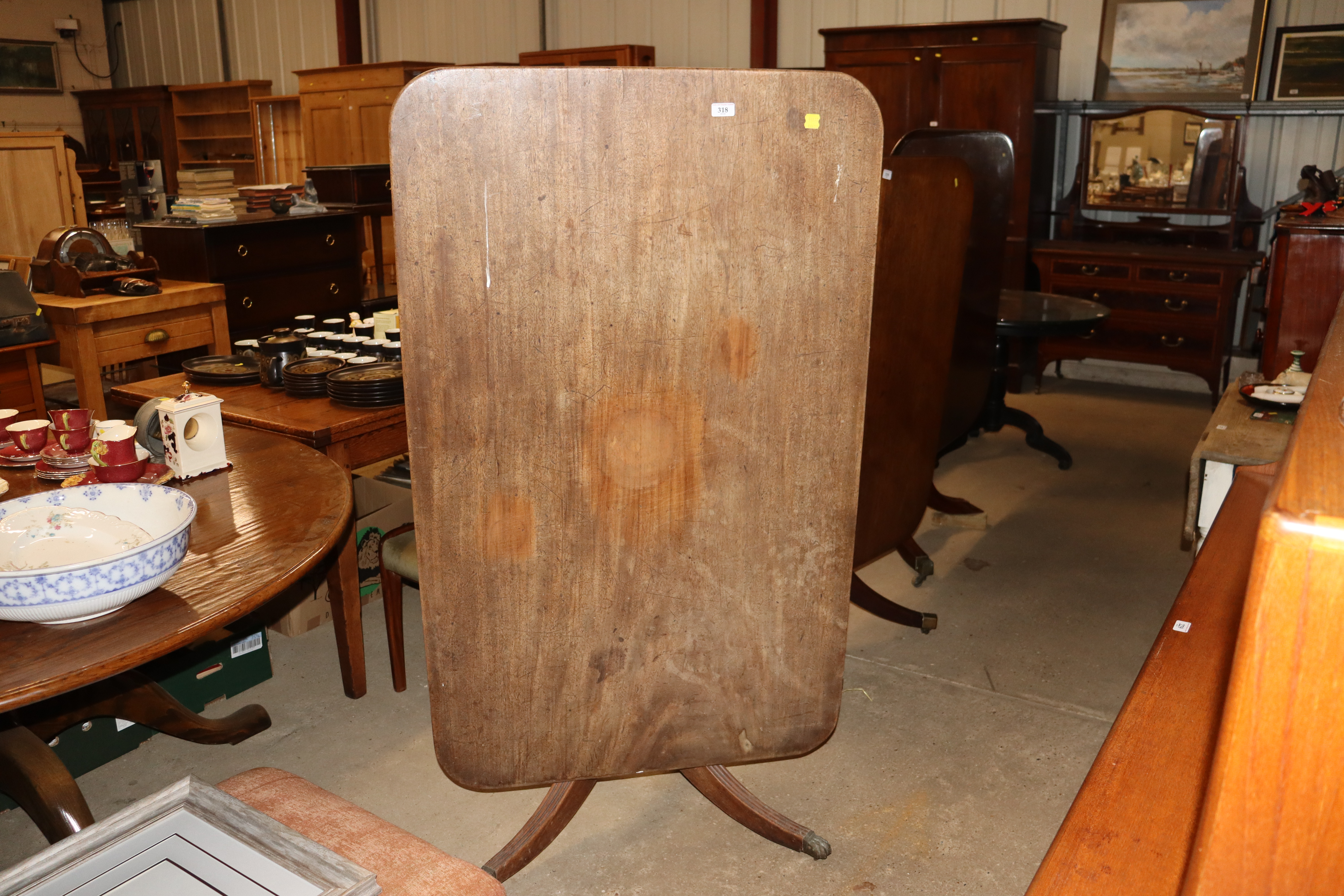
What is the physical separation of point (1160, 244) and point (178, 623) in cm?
588

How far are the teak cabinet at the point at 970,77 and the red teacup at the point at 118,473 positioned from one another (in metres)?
4.53

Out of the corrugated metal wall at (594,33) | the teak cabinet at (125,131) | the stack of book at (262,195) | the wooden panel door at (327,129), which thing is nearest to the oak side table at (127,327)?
the stack of book at (262,195)

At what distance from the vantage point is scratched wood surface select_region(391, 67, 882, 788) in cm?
134

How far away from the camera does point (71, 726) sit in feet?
7.31

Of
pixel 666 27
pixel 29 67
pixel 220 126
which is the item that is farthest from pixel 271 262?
pixel 29 67

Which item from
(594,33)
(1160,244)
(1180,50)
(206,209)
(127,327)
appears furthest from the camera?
(594,33)

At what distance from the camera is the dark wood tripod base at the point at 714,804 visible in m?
1.94

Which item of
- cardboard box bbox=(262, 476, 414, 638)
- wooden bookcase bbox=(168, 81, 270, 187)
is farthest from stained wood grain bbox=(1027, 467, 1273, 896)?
wooden bookcase bbox=(168, 81, 270, 187)

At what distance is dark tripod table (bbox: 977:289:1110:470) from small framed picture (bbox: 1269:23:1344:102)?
5.36ft

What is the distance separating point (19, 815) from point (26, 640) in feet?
3.91

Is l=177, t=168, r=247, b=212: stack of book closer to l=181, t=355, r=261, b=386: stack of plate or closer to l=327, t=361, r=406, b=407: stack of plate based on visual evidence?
l=181, t=355, r=261, b=386: stack of plate

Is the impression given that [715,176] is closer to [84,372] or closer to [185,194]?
[84,372]

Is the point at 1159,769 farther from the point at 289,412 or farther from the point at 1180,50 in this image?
the point at 1180,50

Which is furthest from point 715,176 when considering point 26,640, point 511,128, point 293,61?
point 293,61
